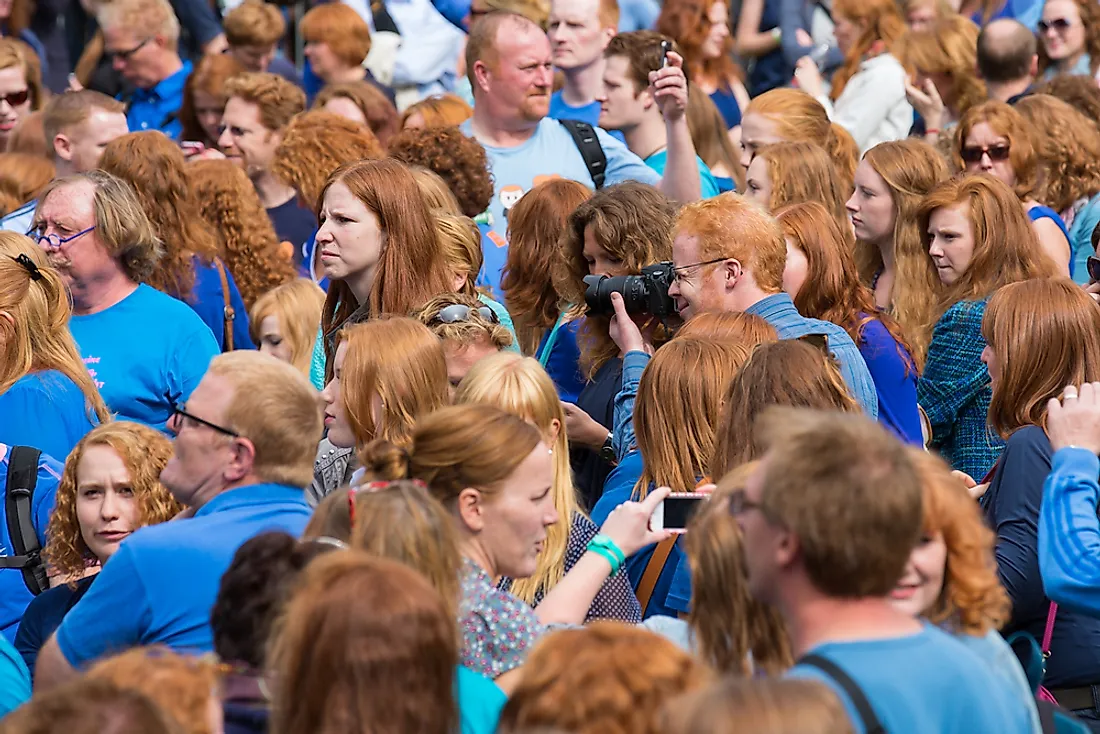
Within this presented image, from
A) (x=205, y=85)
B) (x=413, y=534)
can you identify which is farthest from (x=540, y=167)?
(x=413, y=534)

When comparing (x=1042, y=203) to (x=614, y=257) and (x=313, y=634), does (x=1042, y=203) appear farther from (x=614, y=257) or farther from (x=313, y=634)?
(x=313, y=634)

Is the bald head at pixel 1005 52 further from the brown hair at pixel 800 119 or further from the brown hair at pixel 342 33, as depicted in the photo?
the brown hair at pixel 342 33

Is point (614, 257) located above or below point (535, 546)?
above

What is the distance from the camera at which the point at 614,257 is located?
4949 millimetres

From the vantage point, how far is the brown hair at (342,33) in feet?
30.8

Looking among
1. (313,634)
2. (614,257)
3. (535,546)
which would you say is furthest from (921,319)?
(313,634)

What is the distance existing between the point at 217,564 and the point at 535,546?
65 cm

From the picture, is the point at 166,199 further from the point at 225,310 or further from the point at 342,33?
the point at 342,33

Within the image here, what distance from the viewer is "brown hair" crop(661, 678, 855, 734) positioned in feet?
6.36

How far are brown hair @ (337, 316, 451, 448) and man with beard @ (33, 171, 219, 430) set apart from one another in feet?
4.03

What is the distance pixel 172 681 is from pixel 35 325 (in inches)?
101

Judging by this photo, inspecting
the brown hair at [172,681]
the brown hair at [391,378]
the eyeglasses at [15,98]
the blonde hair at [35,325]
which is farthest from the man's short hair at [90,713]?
the eyeglasses at [15,98]

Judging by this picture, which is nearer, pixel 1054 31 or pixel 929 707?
pixel 929 707

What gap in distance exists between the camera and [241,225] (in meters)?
6.50
